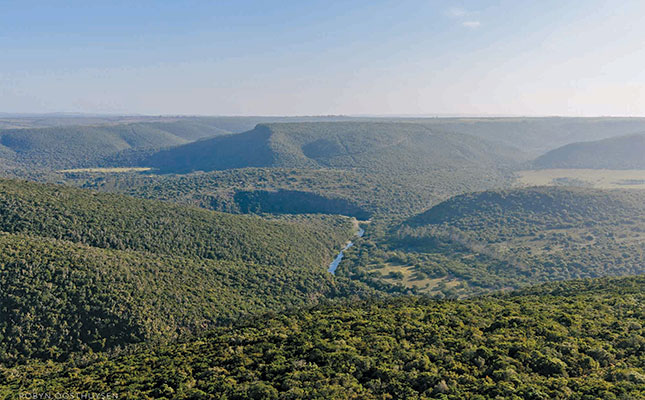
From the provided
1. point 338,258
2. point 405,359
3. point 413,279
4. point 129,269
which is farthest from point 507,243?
point 129,269

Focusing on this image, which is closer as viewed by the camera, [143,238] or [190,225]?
[143,238]

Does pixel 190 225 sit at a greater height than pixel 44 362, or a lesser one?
greater

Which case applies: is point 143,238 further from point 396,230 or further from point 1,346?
point 396,230

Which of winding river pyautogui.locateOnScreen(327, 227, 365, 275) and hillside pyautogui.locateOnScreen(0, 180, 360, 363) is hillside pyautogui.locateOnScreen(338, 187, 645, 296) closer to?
winding river pyautogui.locateOnScreen(327, 227, 365, 275)

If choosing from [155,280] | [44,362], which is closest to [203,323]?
[155,280]

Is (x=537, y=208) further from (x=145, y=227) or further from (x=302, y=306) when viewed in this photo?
(x=145, y=227)

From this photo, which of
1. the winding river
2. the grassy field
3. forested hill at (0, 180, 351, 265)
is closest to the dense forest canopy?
forested hill at (0, 180, 351, 265)

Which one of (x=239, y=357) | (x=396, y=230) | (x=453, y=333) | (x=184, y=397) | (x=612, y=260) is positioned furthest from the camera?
(x=396, y=230)

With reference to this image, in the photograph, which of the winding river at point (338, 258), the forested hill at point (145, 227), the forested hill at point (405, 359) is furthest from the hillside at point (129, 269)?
the forested hill at point (405, 359)
